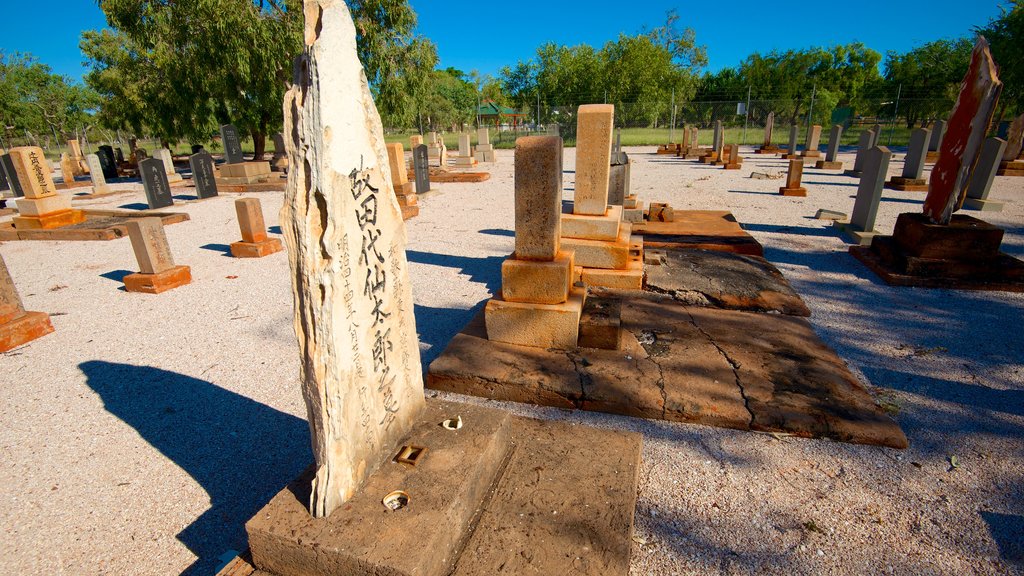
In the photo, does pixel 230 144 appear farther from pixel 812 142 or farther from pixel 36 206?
pixel 812 142

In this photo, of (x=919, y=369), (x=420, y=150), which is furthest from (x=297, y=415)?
(x=420, y=150)

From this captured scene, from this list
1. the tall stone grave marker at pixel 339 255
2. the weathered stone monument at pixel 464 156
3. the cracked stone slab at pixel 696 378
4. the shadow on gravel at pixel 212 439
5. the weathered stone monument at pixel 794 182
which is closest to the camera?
the tall stone grave marker at pixel 339 255

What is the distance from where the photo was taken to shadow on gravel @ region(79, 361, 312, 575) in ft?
7.32

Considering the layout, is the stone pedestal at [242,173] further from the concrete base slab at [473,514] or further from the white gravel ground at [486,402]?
the concrete base slab at [473,514]

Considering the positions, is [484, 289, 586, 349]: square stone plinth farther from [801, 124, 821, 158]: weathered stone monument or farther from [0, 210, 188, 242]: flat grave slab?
[801, 124, 821, 158]: weathered stone monument

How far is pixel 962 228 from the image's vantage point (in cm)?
496

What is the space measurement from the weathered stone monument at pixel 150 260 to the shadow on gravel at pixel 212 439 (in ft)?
6.48

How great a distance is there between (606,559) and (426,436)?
0.93 metres

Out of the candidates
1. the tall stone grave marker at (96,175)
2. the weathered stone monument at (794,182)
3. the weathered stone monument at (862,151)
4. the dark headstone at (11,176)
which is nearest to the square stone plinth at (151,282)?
the tall stone grave marker at (96,175)

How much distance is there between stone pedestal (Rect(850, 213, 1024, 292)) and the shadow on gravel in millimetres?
6149

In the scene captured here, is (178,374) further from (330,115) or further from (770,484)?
(770,484)

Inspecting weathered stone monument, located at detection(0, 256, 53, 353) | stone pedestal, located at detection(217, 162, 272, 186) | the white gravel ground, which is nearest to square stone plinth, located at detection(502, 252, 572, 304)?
the white gravel ground

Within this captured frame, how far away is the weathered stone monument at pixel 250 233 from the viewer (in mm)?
6750

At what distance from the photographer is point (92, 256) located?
23.7ft
